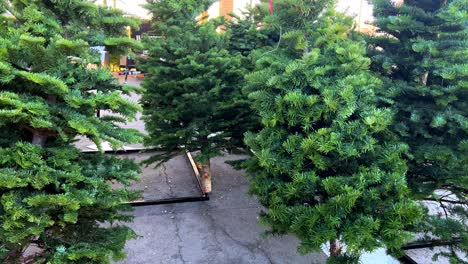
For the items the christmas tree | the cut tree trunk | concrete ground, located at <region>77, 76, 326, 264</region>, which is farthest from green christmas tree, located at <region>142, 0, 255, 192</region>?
the cut tree trunk

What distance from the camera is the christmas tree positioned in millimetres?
2871

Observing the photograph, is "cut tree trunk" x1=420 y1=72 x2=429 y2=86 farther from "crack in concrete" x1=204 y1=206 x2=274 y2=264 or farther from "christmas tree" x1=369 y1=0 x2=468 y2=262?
"crack in concrete" x1=204 y1=206 x2=274 y2=264

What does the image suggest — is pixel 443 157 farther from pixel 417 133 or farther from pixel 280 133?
pixel 280 133

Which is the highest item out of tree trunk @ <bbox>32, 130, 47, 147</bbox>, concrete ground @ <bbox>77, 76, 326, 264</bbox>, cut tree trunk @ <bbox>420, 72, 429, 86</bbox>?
cut tree trunk @ <bbox>420, 72, 429, 86</bbox>

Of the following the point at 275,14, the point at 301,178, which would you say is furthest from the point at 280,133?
→ the point at 275,14

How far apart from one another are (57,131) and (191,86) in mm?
2095

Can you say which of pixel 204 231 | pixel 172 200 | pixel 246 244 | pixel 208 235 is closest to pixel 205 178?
pixel 172 200

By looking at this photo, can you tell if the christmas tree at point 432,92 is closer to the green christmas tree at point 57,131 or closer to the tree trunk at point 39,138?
the green christmas tree at point 57,131

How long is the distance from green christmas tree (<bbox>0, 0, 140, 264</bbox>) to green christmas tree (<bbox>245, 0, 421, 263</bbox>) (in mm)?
1133

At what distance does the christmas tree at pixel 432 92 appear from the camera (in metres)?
2.87

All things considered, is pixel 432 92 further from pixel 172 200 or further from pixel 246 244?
pixel 172 200

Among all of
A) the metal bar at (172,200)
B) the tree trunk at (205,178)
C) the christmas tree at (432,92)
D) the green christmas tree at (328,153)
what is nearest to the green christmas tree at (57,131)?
the green christmas tree at (328,153)

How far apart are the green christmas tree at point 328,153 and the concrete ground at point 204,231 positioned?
3.88ft

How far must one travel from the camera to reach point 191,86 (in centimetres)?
434
